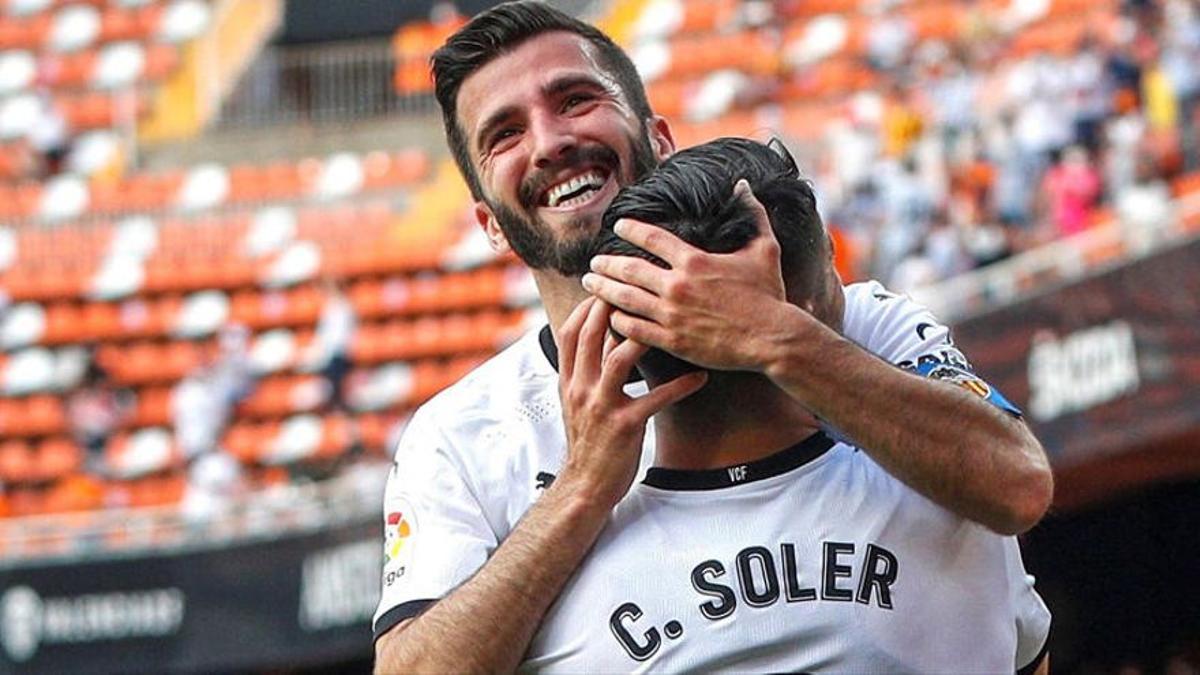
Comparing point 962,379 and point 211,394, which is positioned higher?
point 962,379

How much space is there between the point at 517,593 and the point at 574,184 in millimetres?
675

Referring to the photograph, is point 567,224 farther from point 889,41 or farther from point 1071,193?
point 889,41

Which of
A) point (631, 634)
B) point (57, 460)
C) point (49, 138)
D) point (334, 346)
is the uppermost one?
point (631, 634)

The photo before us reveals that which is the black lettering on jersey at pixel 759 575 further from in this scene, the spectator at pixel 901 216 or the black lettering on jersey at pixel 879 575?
the spectator at pixel 901 216

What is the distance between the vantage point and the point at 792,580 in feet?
9.43

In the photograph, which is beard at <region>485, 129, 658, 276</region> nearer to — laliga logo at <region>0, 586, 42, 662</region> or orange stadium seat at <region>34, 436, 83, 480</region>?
laliga logo at <region>0, 586, 42, 662</region>

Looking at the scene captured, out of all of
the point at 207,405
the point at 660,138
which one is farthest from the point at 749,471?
the point at 207,405

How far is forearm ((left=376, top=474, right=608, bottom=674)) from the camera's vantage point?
2.96m

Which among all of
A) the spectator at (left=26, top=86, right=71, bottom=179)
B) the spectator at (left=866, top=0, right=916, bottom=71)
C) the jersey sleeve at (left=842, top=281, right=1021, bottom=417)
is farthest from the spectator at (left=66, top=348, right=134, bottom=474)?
the jersey sleeve at (left=842, top=281, right=1021, bottom=417)

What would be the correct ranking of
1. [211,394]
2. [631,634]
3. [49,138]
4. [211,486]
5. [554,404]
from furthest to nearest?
1. [49,138]
2. [211,394]
3. [211,486]
4. [554,404]
5. [631,634]

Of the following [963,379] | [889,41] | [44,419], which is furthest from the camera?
[44,419]

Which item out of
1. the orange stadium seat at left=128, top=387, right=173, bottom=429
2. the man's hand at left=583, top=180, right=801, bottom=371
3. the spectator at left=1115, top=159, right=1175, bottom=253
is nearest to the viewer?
the man's hand at left=583, top=180, right=801, bottom=371

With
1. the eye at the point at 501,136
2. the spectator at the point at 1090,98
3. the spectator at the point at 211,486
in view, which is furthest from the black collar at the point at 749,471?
the spectator at the point at 211,486

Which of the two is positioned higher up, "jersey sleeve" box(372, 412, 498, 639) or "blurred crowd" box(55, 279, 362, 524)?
"jersey sleeve" box(372, 412, 498, 639)
